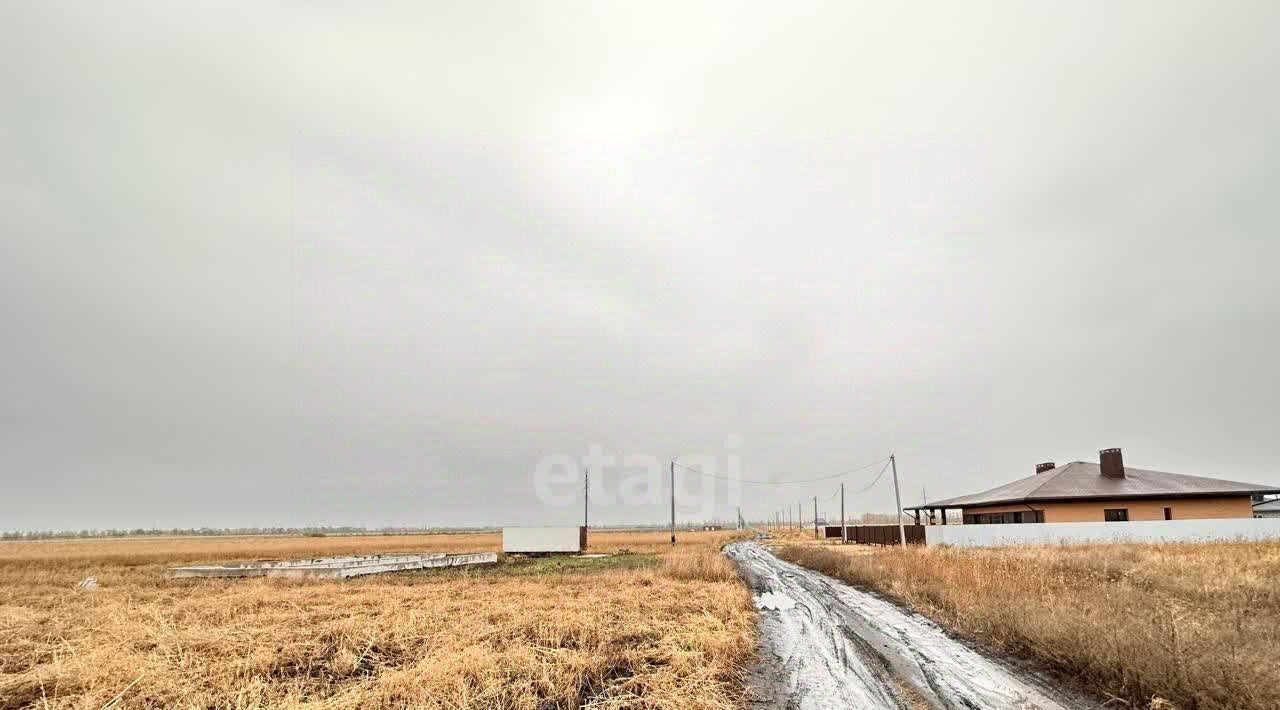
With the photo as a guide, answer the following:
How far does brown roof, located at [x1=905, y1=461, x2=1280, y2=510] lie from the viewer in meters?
37.1

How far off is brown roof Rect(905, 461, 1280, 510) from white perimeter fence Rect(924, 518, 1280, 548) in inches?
104

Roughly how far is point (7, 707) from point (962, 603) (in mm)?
16898

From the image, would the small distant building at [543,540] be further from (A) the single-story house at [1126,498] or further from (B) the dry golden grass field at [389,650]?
(B) the dry golden grass field at [389,650]

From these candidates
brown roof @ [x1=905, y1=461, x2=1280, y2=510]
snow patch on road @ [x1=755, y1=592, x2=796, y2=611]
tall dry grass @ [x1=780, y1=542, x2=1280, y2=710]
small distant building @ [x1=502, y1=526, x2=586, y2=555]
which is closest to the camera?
tall dry grass @ [x1=780, y1=542, x2=1280, y2=710]

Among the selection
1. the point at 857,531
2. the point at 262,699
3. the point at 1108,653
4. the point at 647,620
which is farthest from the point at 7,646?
the point at 857,531

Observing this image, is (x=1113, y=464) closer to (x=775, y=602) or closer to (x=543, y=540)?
(x=775, y=602)

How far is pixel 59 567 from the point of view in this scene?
38.8 metres

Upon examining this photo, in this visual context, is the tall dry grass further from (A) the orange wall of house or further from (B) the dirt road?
(A) the orange wall of house

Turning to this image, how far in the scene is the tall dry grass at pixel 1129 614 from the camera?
758 centimetres

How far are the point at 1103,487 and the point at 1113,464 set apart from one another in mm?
4609

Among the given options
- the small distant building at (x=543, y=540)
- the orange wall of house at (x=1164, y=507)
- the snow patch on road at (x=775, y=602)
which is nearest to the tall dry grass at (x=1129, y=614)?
the snow patch on road at (x=775, y=602)

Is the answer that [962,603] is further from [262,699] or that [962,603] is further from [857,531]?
[857,531]

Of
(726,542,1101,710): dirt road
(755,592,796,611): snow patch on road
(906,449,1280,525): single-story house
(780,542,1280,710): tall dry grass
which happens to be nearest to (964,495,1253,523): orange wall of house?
(906,449,1280,525): single-story house

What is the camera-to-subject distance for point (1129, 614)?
10930 millimetres
